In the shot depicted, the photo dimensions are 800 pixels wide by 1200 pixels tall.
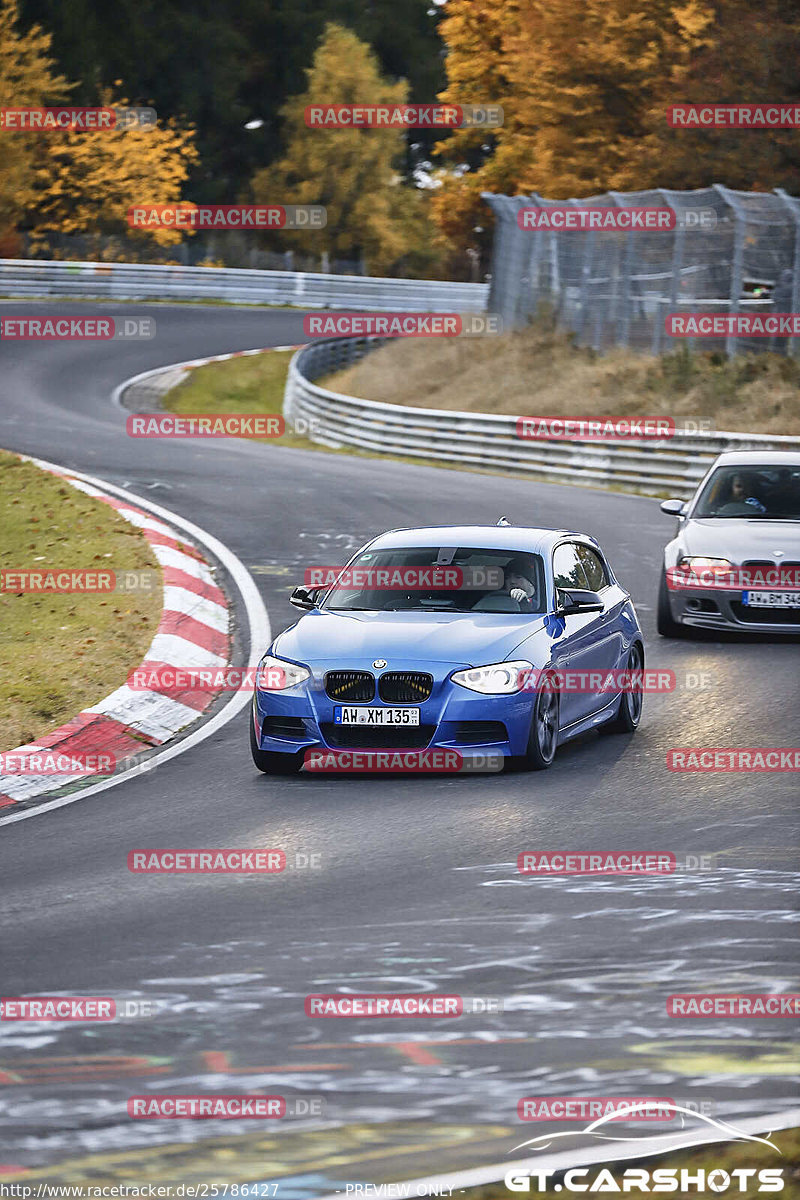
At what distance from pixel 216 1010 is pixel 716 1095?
5.67ft

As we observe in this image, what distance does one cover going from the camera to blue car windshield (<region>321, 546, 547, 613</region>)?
445 inches

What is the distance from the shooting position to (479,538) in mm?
11883

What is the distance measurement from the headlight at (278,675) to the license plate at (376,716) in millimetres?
322

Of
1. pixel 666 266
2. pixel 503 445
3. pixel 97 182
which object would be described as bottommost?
pixel 503 445

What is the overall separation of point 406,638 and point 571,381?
23961mm

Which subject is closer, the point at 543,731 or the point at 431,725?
the point at 431,725

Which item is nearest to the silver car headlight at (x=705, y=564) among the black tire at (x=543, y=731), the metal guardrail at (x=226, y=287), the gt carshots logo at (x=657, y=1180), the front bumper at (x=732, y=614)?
the front bumper at (x=732, y=614)

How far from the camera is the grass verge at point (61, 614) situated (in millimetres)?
12383

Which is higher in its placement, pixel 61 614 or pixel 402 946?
pixel 402 946

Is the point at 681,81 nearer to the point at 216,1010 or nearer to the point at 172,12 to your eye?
the point at 216,1010

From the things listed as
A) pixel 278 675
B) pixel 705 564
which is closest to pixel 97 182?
pixel 705 564

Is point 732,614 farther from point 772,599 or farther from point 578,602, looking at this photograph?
point 578,602

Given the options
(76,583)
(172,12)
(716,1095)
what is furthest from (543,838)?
(172,12)

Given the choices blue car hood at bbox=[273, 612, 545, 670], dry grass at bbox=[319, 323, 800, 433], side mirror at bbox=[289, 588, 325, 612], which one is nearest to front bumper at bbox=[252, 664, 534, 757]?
blue car hood at bbox=[273, 612, 545, 670]
